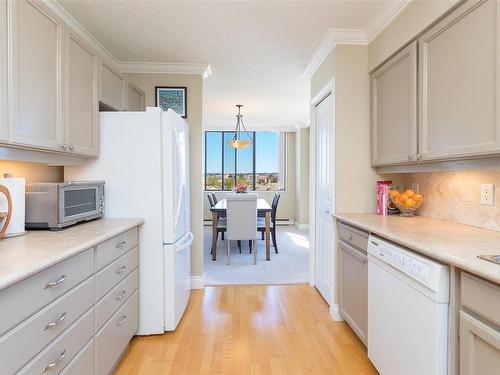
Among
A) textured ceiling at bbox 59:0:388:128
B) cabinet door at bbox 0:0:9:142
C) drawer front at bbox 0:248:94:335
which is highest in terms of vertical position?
textured ceiling at bbox 59:0:388:128

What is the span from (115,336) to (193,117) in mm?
2328

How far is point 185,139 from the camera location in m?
2.89

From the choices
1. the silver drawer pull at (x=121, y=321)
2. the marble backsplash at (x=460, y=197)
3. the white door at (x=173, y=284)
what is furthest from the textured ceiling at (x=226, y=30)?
the silver drawer pull at (x=121, y=321)

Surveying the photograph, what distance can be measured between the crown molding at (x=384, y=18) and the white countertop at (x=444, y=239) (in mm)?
1515

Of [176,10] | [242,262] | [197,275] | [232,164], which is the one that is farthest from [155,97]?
[232,164]

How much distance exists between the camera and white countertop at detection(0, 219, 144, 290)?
3.56 feet

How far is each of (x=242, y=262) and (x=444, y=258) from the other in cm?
356

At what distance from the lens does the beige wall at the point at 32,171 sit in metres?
1.97

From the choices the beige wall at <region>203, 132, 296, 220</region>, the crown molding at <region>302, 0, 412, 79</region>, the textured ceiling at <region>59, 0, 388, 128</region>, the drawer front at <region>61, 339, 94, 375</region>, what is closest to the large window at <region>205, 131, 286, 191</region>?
the beige wall at <region>203, 132, 296, 220</region>

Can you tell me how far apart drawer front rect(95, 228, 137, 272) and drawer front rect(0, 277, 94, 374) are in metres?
0.18

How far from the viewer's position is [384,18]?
7.78 ft

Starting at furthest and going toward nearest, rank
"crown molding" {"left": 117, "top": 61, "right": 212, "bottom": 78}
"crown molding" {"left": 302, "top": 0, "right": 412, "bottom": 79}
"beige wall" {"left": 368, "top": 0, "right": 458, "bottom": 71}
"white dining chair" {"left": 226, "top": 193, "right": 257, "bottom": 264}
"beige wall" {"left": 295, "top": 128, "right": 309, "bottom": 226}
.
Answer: "beige wall" {"left": 295, "top": 128, "right": 309, "bottom": 226} < "white dining chair" {"left": 226, "top": 193, "right": 257, "bottom": 264} < "crown molding" {"left": 117, "top": 61, "right": 212, "bottom": 78} < "crown molding" {"left": 302, "top": 0, "right": 412, "bottom": 79} < "beige wall" {"left": 368, "top": 0, "right": 458, "bottom": 71}

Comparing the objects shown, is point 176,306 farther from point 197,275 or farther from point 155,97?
point 155,97

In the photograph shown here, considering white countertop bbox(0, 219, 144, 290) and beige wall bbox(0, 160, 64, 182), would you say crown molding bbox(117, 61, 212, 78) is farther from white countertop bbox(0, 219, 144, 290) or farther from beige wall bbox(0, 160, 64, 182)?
white countertop bbox(0, 219, 144, 290)
